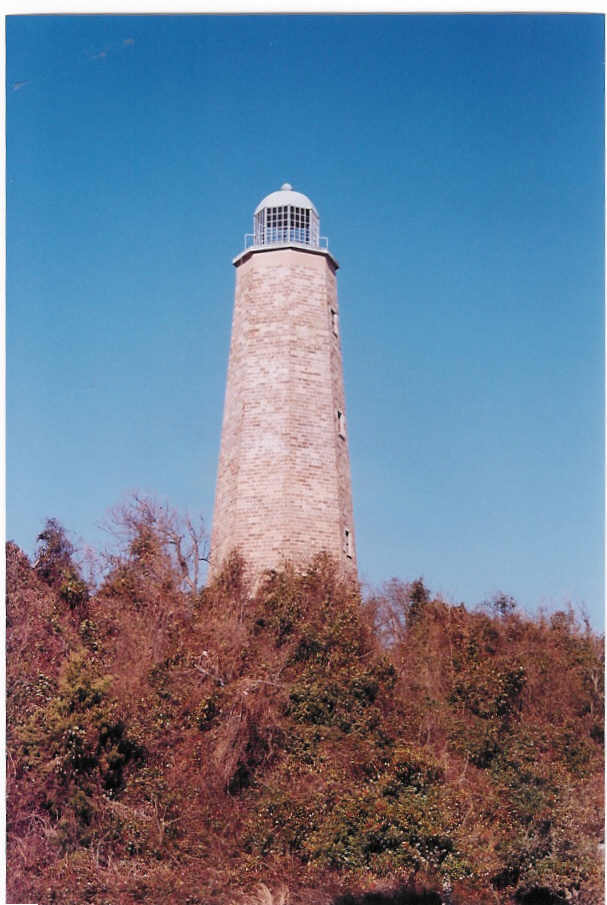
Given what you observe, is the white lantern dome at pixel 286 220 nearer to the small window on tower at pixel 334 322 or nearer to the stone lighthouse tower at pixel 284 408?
the stone lighthouse tower at pixel 284 408

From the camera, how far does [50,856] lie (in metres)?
21.2

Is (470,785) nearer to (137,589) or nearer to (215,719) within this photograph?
(215,719)

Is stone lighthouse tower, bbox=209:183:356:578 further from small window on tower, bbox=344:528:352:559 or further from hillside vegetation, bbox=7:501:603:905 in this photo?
hillside vegetation, bbox=7:501:603:905

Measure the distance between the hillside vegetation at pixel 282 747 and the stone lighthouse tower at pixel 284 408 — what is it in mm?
1633

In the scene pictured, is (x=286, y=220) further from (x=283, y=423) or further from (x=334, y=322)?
(x=283, y=423)

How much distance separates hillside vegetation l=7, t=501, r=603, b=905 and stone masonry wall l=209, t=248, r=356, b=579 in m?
1.57

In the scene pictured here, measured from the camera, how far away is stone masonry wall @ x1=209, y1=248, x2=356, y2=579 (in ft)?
104

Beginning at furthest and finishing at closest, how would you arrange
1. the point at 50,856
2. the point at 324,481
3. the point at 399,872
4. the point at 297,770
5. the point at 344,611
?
the point at 324,481 → the point at 344,611 → the point at 297,770 → the point at 50,856 → the point at 399,872

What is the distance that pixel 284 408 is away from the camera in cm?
3253

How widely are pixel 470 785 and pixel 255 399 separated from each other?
13.1 m

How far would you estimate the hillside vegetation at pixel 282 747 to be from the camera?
20469mm

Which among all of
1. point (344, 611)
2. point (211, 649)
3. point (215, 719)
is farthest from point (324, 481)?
point (215, 719)

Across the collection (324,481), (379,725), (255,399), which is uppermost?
(255,399)

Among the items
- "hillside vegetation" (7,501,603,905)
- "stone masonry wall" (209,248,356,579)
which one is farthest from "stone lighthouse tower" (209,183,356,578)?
"hillside vegetation" (7,501,603,905)
